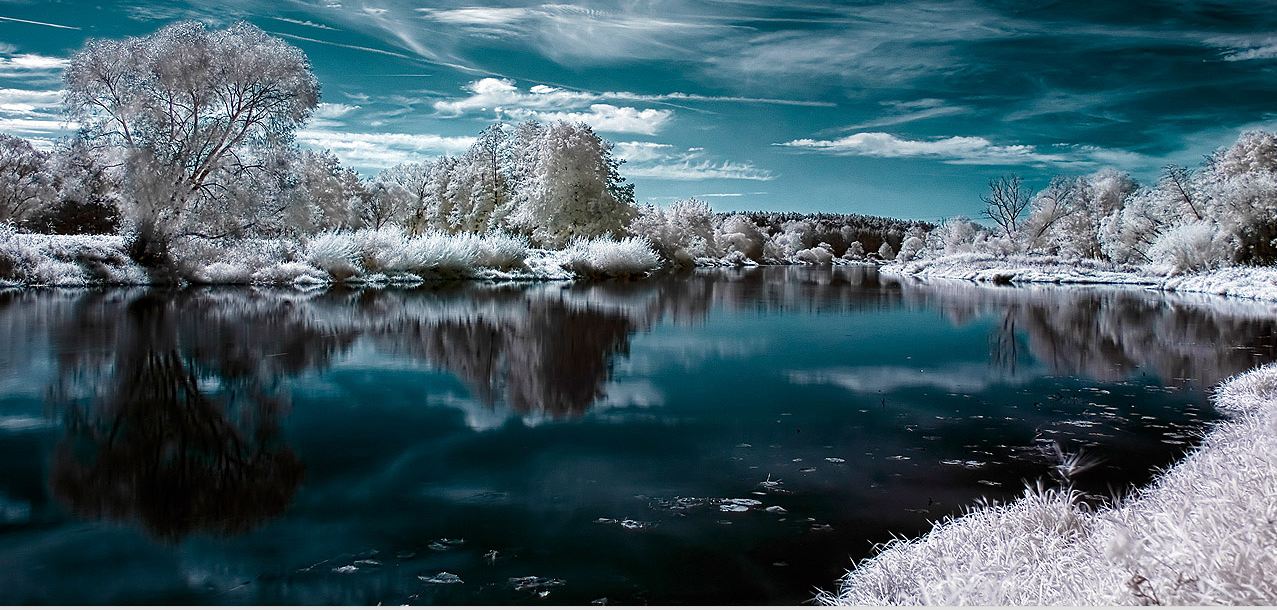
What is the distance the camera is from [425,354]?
10500mm

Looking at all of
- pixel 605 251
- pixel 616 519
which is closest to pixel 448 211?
pixel 605 251

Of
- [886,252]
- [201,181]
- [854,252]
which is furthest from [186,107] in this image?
[886,252]

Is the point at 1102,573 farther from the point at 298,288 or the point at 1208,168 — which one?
the point at 1208,168

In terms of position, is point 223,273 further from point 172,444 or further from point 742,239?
point 742,239

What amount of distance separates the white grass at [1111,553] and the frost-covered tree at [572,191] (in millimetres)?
34421

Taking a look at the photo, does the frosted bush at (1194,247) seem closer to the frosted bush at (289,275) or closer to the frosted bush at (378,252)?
the frosted bush at (378,252)

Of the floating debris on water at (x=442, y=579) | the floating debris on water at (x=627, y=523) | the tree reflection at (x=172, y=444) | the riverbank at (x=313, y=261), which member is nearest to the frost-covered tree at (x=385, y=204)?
the riverbank at (x=313, y=261)

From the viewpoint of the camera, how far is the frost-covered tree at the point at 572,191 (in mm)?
37875

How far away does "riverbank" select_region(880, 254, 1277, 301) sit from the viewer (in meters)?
28.1

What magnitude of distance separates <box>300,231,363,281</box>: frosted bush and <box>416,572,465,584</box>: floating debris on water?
23.8 metres

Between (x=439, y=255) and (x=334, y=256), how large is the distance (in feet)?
14.2

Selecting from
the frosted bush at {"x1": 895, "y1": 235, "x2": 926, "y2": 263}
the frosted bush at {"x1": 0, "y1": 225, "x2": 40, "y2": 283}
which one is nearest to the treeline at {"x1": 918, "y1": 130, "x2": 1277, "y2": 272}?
the frosted bush at {"x1": 895, "y1": 235, "x2": 926, "y2": 263}

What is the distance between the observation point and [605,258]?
34.2 meters

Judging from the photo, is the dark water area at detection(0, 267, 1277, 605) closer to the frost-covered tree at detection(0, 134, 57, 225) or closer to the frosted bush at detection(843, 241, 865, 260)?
the frost-covered tree at detection(0, 134, 57, 225)
